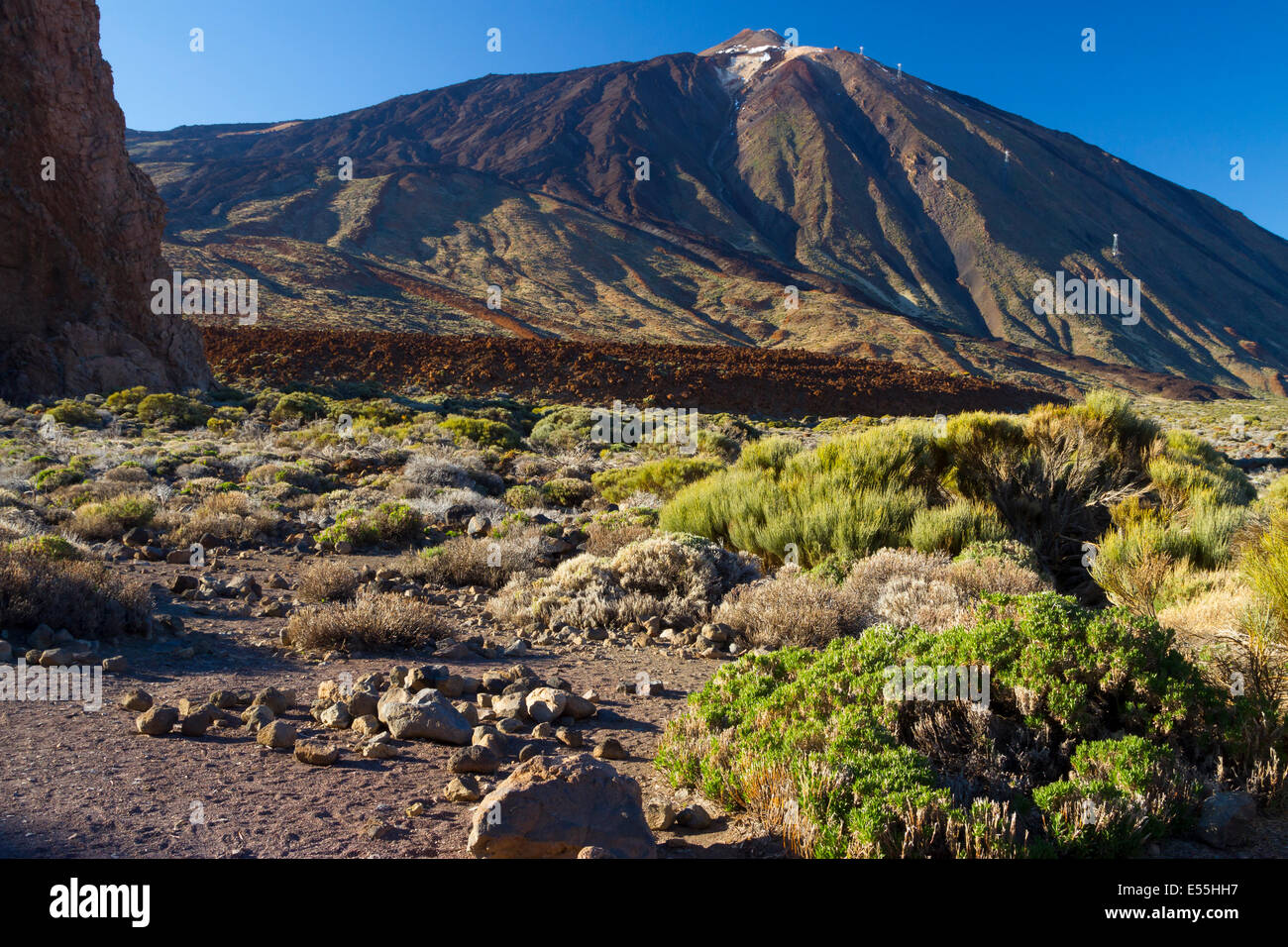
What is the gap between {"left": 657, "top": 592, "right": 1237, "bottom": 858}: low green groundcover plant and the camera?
102 inches

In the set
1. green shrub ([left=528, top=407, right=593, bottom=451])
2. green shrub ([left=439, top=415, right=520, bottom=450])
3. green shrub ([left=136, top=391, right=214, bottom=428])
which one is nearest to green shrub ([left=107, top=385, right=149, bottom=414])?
green shrub ([left=136, top=391, right=214, bottom=428])

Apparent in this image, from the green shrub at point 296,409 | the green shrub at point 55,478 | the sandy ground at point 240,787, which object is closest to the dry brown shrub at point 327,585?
the sandy ground at point 240,787

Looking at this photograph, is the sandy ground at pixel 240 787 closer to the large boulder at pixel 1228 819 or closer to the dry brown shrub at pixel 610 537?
the large boulder at pixel 1228 819

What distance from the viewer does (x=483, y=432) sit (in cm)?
1895

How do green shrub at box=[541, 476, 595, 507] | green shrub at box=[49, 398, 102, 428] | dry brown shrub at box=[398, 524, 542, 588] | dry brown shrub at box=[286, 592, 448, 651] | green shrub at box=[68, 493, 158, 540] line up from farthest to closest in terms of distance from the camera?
green shrub at box=[49, 398, 102, 428] → green shrub at box=[541, 476, 595, 507] → green shrub at box=[68, 493, 158, 540] → dry brown shrub at box=[398, 524, 542, 588] → dry brown shrub at box=[286, 592, 448, 651]

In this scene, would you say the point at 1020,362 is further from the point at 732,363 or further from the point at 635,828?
the point at 635,828

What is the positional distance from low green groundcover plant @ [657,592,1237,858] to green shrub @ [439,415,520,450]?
15.2 metres

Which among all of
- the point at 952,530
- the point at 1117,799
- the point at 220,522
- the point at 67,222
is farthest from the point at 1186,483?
the point at 67,222

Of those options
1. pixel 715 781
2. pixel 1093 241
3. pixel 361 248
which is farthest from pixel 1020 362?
pixel 715 781

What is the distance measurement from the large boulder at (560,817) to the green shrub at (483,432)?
1596cm

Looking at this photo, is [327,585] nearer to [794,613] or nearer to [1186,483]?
[794,613]

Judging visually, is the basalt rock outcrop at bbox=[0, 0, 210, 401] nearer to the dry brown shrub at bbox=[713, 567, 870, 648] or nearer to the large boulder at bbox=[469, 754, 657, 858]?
the dry brown shrub at bbox=[713, 567, 870, 648]

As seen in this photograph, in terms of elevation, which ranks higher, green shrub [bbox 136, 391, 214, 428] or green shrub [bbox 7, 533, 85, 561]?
green shrub [bbox 136, 391, 214, 428]

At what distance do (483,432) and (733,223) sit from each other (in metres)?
86.5
